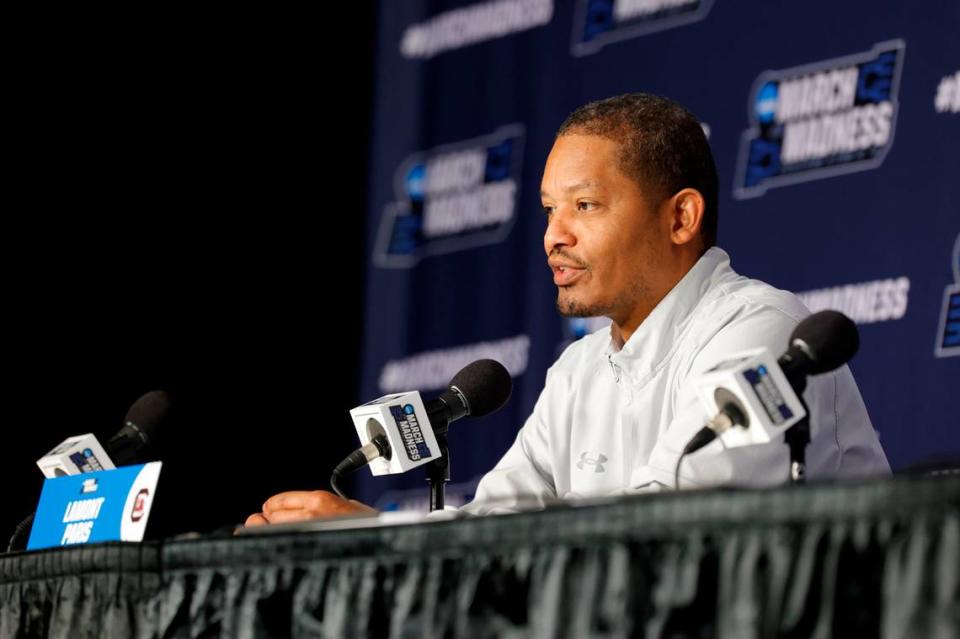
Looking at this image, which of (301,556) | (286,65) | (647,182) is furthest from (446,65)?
(301,556)

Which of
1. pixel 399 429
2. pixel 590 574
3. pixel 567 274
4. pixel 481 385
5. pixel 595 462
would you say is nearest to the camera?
pixel 590 574

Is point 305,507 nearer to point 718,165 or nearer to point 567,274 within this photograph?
point 567,274

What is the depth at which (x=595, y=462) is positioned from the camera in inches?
108

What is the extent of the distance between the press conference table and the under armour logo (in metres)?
1.09

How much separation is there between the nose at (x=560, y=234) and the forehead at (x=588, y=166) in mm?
48

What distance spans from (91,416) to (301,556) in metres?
2.83

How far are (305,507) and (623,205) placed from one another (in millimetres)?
1047

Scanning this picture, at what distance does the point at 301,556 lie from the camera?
1.70 meters

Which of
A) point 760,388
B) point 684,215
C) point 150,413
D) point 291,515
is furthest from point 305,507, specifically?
point 684,215

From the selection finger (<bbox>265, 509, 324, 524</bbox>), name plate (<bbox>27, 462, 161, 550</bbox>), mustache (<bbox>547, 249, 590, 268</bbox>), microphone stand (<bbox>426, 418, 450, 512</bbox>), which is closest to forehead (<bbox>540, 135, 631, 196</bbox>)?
mustache (<bbox>547, 249, 590, 268</bbox>)

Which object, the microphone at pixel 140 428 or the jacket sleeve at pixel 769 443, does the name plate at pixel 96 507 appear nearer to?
the microphone at pixel 140 428

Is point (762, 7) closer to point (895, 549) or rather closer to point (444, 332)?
point (444, 332)

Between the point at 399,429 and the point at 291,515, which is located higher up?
the point at 399,429

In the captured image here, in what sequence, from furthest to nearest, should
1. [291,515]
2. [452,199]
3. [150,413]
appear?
[452,199], [150,413], [291,515]
